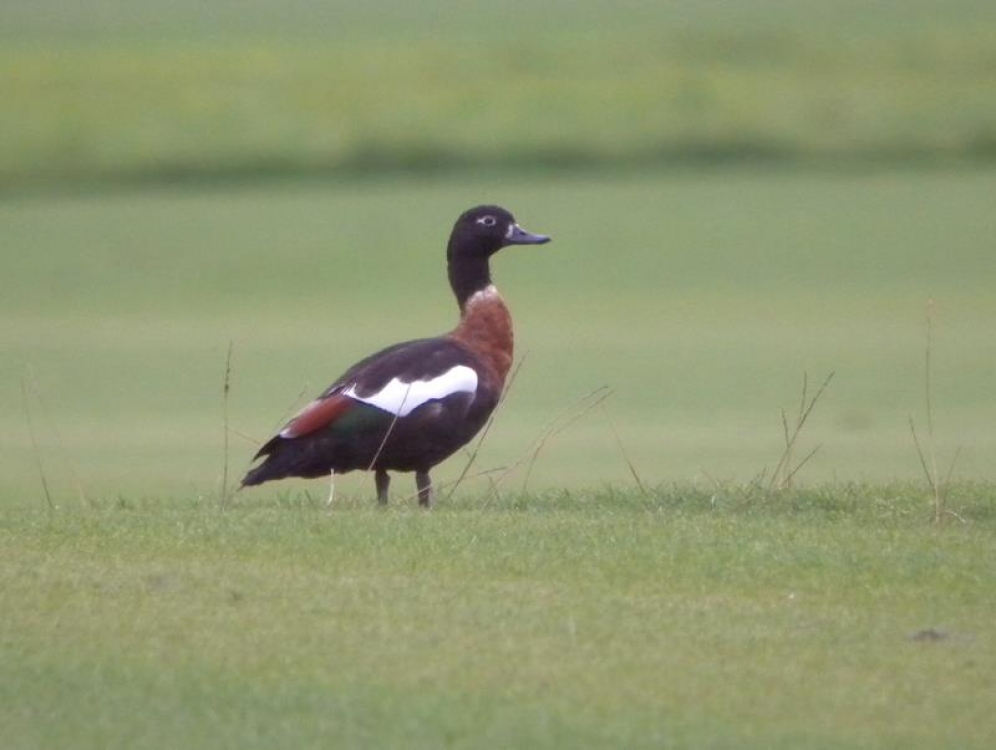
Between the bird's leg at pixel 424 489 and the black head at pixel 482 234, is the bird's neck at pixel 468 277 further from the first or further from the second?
the bird's leg at pixel 424 489

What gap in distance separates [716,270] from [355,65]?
9857 mm

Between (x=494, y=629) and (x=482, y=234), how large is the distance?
4.36 m

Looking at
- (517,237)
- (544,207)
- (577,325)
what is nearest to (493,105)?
(544,207)

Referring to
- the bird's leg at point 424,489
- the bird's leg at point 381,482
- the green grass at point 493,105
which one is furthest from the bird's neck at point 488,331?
the green grass at point 493,105

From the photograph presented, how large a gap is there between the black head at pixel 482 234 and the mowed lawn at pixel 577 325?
37.6 inches

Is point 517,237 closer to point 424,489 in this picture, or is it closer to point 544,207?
point 424,489

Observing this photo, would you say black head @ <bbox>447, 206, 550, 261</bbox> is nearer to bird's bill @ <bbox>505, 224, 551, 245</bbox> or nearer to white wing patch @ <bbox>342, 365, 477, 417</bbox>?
bird's bill @ <bbox>505, 224, 551, 245</bbox>

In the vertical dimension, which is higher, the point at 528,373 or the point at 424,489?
the point at 424,489

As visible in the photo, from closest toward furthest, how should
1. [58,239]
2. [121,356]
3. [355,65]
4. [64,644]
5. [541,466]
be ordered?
[64,644] < [541,466] < [121,356] < [58,239] < [355,65]

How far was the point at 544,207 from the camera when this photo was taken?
31.2m

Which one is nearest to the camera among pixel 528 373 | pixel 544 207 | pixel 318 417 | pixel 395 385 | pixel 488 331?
pixel 318 417

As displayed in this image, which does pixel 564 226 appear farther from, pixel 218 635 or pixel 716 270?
pixel 218 635

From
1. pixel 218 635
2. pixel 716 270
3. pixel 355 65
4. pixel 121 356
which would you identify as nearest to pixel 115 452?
pixel 121 356

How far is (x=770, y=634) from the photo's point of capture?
6754mm
